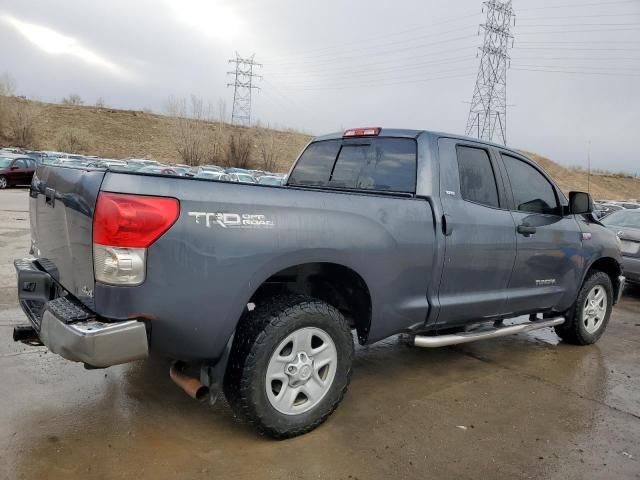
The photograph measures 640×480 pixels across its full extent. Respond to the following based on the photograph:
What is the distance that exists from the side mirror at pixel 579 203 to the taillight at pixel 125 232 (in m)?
3.97

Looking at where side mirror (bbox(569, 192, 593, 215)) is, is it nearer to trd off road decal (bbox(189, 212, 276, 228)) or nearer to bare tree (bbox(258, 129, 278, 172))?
trd off road decal (bbox(189, 212, 276, 228))

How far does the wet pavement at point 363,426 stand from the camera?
299cm

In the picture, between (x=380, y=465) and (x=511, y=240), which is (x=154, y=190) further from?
(x=511, y=240)

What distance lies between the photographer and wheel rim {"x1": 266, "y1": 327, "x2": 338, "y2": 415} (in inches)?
125

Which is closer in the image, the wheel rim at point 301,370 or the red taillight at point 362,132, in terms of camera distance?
the wheel rim at point 301,370

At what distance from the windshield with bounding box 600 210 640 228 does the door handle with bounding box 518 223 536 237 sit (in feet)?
20.0

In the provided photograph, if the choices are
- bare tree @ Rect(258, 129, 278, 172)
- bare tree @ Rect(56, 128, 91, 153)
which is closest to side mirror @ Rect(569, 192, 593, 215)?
bare tree @ Rect(258, 129, 278, 172)

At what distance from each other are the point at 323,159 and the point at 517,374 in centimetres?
256

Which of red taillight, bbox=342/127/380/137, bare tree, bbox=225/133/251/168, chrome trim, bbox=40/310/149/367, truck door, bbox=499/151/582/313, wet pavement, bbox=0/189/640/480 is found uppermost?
bare tree, bbox=225/133/251/168

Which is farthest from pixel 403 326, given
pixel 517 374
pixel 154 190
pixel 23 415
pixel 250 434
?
pixel 23 415

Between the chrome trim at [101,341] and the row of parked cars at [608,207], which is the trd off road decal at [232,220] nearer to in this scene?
the chrome trim at [101,341]

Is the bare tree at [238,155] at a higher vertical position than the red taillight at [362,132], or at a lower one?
higher

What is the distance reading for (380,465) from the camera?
306cm

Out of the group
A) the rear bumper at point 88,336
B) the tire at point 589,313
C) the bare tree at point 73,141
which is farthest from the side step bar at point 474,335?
the bare tree at point 73,141
